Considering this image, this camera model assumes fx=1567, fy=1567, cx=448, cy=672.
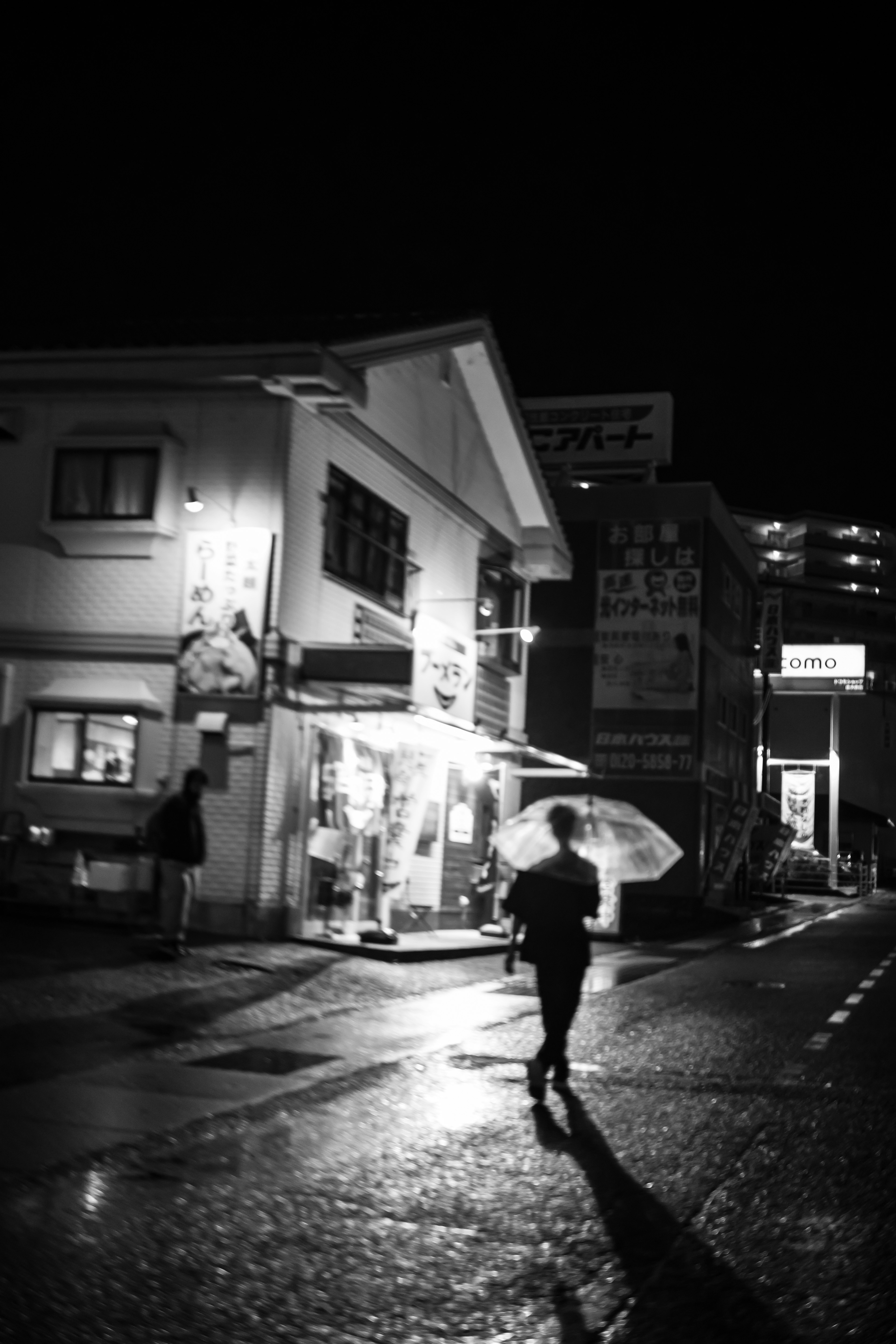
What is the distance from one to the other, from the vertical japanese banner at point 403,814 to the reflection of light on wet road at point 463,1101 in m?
11.5

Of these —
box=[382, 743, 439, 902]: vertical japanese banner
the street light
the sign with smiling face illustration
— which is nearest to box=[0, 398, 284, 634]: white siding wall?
the sign with smiling face illustration

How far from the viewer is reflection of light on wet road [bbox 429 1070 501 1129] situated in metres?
8.92

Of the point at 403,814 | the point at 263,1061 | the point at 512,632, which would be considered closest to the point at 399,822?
the point at 403,814

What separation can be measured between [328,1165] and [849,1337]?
3.14 meters

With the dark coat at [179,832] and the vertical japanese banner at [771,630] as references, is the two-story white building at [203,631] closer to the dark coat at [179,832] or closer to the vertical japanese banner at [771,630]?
the dark coat at [179,832]

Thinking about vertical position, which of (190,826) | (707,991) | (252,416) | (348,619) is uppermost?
(252,416)

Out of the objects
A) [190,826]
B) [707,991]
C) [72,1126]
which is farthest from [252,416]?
[72,1126]

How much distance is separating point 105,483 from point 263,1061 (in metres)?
10.1

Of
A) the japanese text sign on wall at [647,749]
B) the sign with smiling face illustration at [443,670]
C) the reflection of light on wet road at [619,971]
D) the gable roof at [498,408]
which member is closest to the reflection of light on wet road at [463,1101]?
the reflection of light on wet road at [619,971]

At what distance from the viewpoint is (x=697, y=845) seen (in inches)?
1713

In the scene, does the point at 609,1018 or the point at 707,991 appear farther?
the point at 707,991

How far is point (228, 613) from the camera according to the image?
61.3ft

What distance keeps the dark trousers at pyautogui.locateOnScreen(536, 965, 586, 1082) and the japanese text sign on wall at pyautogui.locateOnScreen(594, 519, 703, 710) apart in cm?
3331

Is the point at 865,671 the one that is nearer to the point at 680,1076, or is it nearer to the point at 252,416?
the point at 252,416
